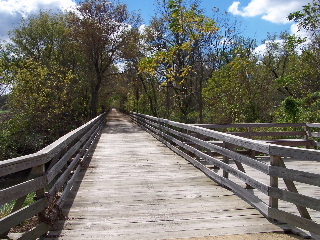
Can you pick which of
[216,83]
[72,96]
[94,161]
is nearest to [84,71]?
[72,96]

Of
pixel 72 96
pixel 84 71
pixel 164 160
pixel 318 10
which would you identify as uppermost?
pixel 318 10

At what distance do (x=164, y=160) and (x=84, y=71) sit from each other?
23848 mm

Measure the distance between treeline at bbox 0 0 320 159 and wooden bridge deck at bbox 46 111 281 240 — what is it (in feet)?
29.5

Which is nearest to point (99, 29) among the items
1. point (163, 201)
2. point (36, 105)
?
point (36, 105)

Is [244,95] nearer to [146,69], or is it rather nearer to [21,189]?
[146,69]

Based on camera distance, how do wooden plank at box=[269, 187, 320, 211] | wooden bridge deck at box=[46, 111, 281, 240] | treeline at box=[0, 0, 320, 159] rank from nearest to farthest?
wooden plank at box=[269, 187, 320, 211]
wooden bridge deck at box=[46, 111, 281, 240]
treeline at box=[0, 0, 320, 159]

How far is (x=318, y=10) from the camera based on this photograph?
19.4 m

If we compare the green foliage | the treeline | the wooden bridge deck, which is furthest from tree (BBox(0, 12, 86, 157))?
the wooden bridge deck

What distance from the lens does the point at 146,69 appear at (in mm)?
16047

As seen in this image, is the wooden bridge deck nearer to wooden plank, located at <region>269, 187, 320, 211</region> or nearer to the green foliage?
wooden plank, located at <region>269, 187, 320, 211</region>

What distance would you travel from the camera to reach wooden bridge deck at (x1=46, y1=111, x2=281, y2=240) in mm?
3868

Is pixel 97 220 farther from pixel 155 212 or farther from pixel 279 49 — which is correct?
pixel 279 49

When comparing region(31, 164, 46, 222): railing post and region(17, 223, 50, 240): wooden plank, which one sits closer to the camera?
region(17, 223, 50, 240): wooden plank

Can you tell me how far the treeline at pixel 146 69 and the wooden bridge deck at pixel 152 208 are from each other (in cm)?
899
